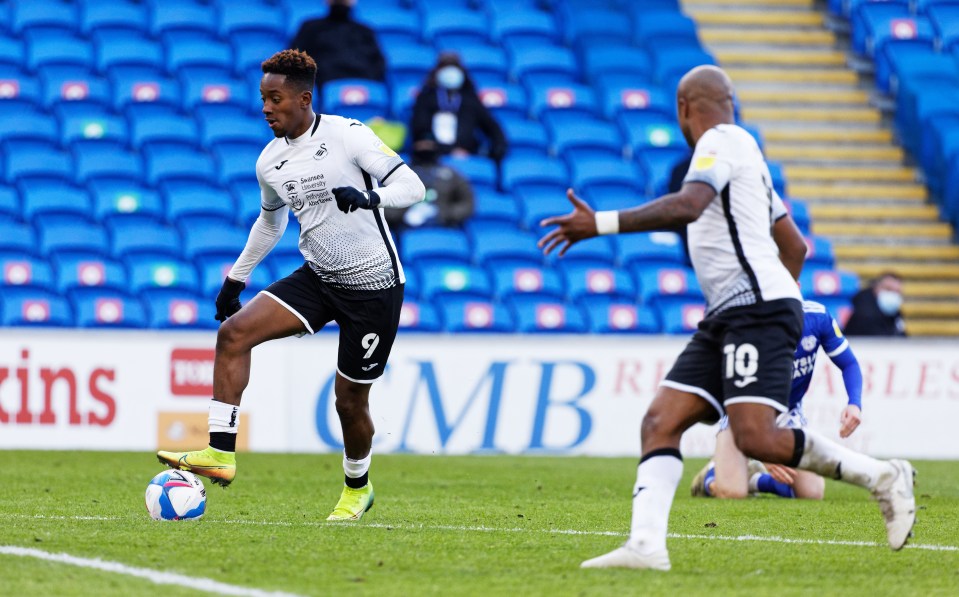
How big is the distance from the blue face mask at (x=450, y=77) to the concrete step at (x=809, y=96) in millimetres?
5081

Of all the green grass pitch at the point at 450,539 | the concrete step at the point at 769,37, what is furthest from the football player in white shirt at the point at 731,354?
the concrete step at the point at 769,37

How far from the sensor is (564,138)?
55.4ft

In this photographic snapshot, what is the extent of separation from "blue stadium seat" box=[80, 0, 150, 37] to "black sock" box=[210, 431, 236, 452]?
10541 mm

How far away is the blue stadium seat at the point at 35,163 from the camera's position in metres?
15.1

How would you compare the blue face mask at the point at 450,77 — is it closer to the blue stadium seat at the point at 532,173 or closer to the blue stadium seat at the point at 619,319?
the blue stadium seat at the point at 532,173

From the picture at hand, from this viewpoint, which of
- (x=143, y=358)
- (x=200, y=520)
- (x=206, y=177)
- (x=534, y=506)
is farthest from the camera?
(x=206, y=177)

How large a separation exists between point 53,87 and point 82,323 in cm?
351

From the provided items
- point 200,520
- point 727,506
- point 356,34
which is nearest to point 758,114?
point 356,34

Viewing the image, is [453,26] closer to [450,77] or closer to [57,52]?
[450,77]

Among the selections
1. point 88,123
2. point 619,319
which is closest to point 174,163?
point 88,123

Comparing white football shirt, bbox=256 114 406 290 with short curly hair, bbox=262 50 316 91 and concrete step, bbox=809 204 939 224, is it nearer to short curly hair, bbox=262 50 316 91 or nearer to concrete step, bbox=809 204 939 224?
short curly hair, bbox=262 50 316 91

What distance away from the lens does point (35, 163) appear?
15.2 m

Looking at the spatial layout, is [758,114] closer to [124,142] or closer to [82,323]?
[124,142]

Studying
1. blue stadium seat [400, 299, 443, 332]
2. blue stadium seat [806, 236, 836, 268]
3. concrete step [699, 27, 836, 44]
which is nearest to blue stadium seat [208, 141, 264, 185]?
blue stadium seat [400, 299, 443, 332]
